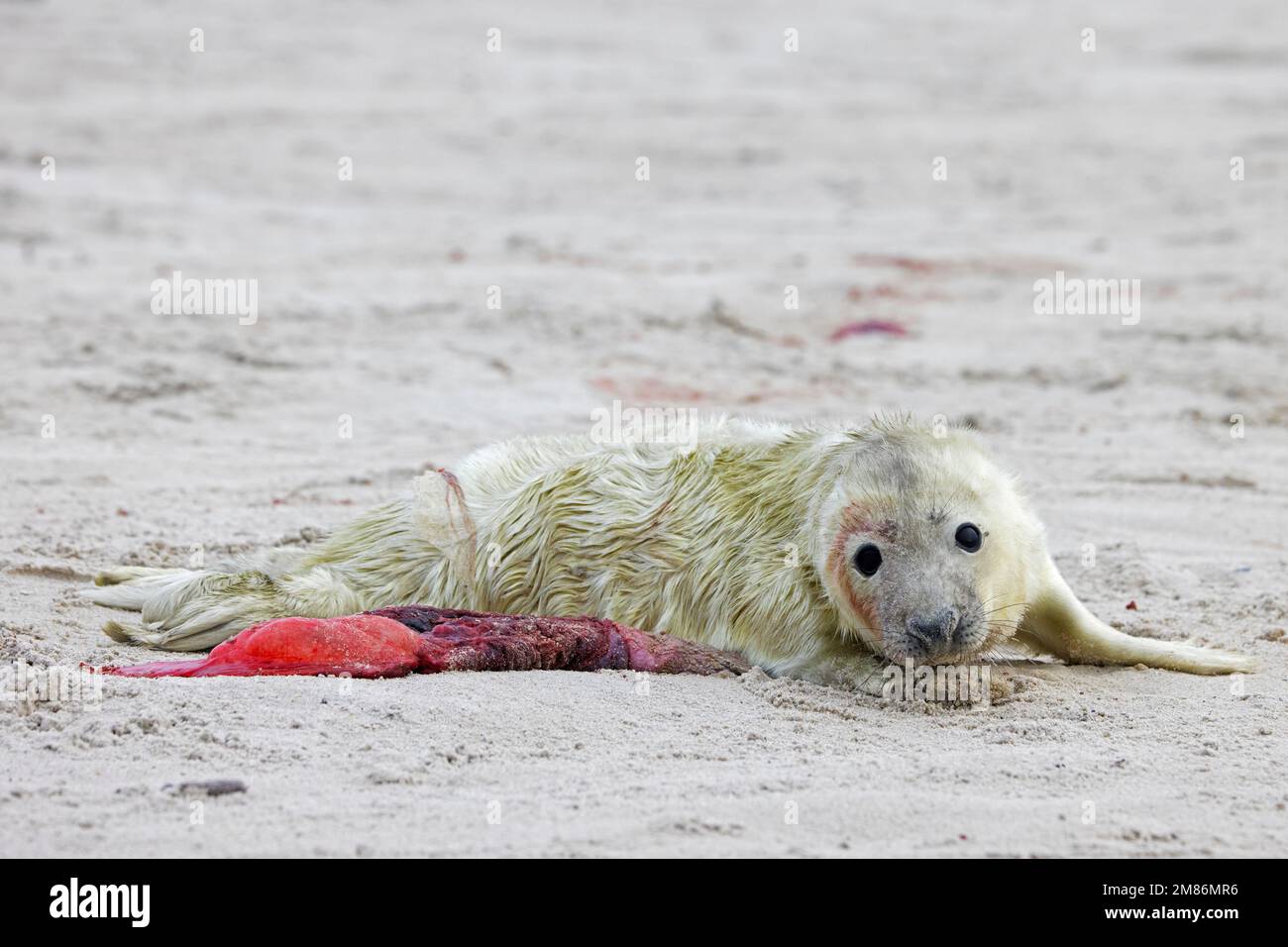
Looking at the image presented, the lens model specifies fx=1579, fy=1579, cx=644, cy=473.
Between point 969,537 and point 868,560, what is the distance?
0.91 ft

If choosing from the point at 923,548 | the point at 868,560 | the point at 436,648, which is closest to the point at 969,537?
the point at 923,548

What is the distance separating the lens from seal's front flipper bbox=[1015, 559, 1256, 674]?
4559 mm

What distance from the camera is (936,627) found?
4086 mm

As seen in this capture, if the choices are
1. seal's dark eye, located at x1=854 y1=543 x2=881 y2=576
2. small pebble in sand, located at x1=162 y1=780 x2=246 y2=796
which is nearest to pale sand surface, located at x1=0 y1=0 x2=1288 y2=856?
small pebble in sand, located at x1=162 y1=780 x2=246 y2=796

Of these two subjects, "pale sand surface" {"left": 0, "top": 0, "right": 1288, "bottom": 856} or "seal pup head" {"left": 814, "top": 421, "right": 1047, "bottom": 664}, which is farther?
"seal pup head" {"left": 814, "top": 421, "right": 1047, "bottom": 664}

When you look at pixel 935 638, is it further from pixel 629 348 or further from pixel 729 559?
pixel 629 348

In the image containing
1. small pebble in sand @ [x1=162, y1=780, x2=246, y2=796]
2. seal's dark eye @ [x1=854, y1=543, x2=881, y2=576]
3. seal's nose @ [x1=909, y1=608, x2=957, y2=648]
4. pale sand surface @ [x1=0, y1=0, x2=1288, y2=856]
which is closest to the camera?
small pebble in sand @ [x1=162, y1=780, x2=246, y2=796]

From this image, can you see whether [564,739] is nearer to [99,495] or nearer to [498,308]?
[99,495]

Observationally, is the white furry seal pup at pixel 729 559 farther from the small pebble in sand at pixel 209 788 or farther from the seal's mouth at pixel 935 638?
the small pebble in sand at pixel 209 788

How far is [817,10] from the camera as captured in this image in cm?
1788

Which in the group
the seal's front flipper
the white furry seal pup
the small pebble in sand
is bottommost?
the small pebble in sand

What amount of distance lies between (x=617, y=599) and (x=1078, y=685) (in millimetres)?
1367

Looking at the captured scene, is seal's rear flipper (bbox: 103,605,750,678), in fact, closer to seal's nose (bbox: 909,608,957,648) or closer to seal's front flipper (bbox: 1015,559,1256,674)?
seal's nose (bbox: 909,608,957,648)

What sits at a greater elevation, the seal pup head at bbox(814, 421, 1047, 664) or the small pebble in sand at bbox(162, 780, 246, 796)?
the seal pup head at bbox(814, 421, 1047, 664)
